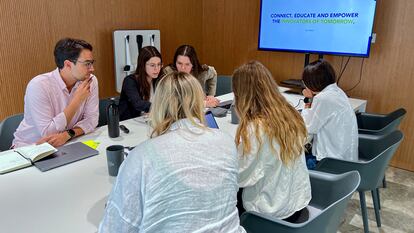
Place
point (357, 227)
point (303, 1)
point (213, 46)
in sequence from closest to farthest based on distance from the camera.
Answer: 1. point (357, 227)
2. point (303, 1)
3. point (213, 46)

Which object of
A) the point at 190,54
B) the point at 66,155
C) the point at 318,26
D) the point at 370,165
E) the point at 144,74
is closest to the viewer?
the point at 66,155

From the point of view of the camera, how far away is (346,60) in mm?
3387

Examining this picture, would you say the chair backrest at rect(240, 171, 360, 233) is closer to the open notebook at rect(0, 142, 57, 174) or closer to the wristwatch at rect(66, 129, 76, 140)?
the open notebook at rect(0, 142, 57, 174)

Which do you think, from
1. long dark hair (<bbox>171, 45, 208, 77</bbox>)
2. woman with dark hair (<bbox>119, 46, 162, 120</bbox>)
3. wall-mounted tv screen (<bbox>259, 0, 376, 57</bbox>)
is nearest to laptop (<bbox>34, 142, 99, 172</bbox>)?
woman with dark hair (<bbox>119, 46, 162, 120</bbox>)

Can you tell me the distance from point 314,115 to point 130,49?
7.37 feet

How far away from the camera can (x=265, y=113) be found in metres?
1.33

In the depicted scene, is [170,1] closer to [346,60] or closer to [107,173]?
[346,60]

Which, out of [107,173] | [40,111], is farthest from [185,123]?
[40,111]

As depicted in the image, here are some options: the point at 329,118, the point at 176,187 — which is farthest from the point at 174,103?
the point at 329,118

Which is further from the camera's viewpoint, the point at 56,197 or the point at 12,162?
the point at 12,162

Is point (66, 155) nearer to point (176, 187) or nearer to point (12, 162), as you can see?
point (12, 162)

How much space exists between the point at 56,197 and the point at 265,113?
890 millimetres

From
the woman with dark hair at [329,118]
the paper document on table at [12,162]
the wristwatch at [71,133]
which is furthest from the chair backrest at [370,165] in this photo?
the paper document on table at [12,162]

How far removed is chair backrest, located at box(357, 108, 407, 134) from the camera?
2.36m
